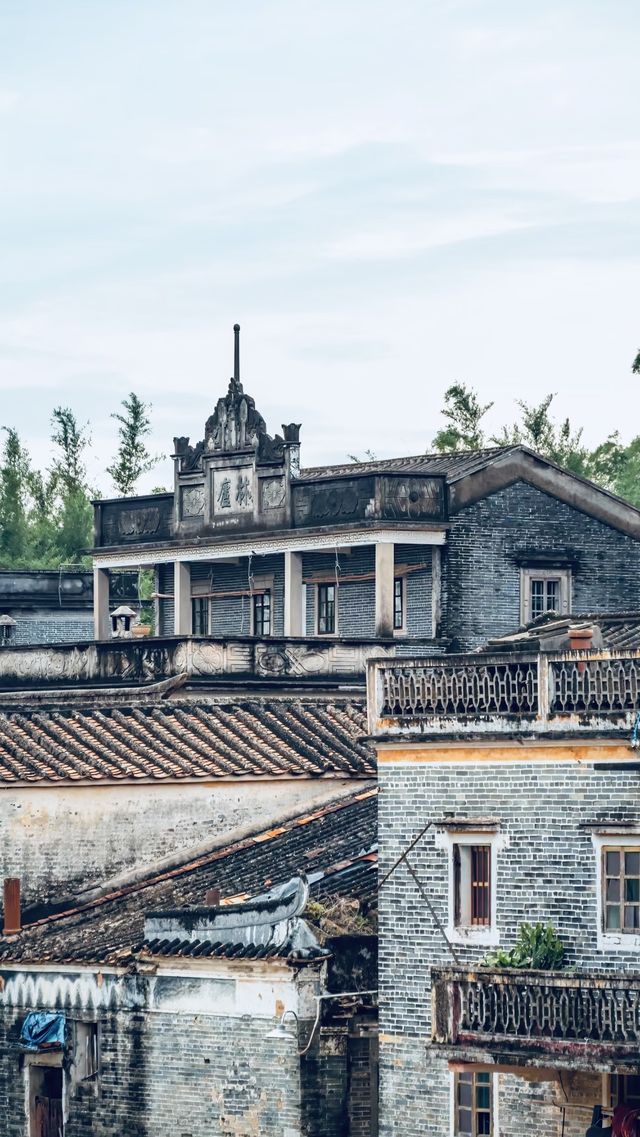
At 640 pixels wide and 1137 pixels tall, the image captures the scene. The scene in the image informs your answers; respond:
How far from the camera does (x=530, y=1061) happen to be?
26.8 meters

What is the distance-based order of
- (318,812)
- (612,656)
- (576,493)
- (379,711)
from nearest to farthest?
(612,656) → (379,711) → (318,812) → (576,493)

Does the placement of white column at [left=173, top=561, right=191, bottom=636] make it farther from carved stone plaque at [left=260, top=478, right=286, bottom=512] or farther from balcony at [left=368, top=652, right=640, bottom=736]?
balcony at [left=368, top=652, right=640, bottom=736]

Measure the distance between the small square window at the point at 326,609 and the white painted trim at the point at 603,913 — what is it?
21.7 metres

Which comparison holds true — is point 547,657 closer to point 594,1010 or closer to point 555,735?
point 555,735

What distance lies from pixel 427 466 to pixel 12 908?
55.5 feet

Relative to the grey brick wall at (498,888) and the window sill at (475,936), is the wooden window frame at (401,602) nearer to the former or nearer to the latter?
the grey brick wall at (498,888)

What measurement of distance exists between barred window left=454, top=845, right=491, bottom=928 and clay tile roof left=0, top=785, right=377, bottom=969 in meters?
2.75

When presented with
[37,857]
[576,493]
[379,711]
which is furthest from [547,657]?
[576,493]

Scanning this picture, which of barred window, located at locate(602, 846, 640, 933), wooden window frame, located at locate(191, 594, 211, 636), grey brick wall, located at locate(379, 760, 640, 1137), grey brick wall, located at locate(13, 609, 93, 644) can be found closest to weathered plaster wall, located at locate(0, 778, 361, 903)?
Result: grey brick wall, located at locate(379, 760, 640, 1137)

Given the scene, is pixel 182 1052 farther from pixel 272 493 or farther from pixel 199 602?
pixel 199 602

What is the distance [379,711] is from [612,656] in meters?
3.47

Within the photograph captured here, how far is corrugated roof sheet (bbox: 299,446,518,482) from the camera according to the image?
4847 cm

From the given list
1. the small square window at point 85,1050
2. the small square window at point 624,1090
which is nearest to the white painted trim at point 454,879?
the small square window at point 624,1090

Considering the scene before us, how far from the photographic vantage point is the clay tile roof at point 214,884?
32.9 metres
